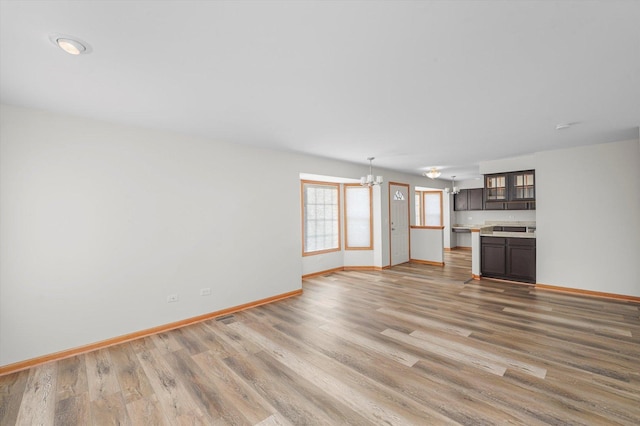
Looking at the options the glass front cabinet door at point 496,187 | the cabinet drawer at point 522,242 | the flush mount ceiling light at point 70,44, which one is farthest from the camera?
the glass front cabinet door at point 496,187

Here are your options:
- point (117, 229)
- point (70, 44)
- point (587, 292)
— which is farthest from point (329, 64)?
point (587, 292)

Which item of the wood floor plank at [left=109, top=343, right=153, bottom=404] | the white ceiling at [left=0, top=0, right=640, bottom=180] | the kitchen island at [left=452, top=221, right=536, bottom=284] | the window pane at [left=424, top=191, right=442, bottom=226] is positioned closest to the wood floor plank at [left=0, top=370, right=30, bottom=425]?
the wood floor plank at [left=109, top=343, right=153, bottom=404]

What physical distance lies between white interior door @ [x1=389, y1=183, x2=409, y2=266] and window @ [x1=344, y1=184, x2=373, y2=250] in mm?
688

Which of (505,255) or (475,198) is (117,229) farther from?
(475,198)

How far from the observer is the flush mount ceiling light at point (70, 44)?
5.41 feet

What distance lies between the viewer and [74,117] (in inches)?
117

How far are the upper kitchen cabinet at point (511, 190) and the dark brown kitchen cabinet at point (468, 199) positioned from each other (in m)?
3.47

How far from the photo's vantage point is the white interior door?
Answer: 7.26m

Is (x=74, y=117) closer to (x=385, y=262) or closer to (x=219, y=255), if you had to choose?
(x=219, y=255)

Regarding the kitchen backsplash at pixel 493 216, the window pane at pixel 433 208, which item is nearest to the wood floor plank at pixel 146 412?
the kitchen backsplash at pixel 493 216

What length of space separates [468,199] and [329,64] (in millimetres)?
9174

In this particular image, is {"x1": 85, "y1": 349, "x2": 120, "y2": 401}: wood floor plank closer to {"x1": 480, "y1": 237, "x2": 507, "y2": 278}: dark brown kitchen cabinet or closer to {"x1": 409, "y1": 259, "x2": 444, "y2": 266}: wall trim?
{"x1": 480, "y1": 237, "x2": 507, "y2": 278}: dark brown kitchen cabinet

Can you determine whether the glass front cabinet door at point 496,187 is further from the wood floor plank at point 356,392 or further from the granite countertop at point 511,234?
the wood floor plank at point 356,392

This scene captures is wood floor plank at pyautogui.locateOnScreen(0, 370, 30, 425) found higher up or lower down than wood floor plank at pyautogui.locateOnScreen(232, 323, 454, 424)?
lower down
